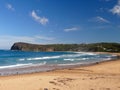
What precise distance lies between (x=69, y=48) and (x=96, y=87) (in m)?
174

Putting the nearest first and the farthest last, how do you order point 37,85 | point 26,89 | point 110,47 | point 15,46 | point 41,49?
point 26,89, point 37,85, point 110,47, point 41,49, point 15,46

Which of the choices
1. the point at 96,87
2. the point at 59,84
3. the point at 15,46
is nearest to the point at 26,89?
the point at 59,84

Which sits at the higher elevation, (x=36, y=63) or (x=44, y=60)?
(x=44, y=60)

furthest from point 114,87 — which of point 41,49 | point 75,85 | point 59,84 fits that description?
point 41,49

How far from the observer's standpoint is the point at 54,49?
598 feet

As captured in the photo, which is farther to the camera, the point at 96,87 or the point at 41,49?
the point at 41,49

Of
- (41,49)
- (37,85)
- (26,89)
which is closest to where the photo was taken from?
(26,89)

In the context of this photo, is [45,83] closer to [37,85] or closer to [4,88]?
[37,85]

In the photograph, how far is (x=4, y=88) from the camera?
11594mm

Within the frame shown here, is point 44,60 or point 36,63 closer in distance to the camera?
point 36,63

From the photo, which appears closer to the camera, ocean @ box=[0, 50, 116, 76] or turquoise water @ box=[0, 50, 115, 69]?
ocean @ box=[0, 50, 116, 76]

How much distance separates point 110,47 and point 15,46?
8102 centimetres

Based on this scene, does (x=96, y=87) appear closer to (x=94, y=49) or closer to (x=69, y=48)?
(x=94, y=49)

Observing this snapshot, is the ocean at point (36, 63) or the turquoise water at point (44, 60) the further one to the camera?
the turquoise water at point (44, 60)
